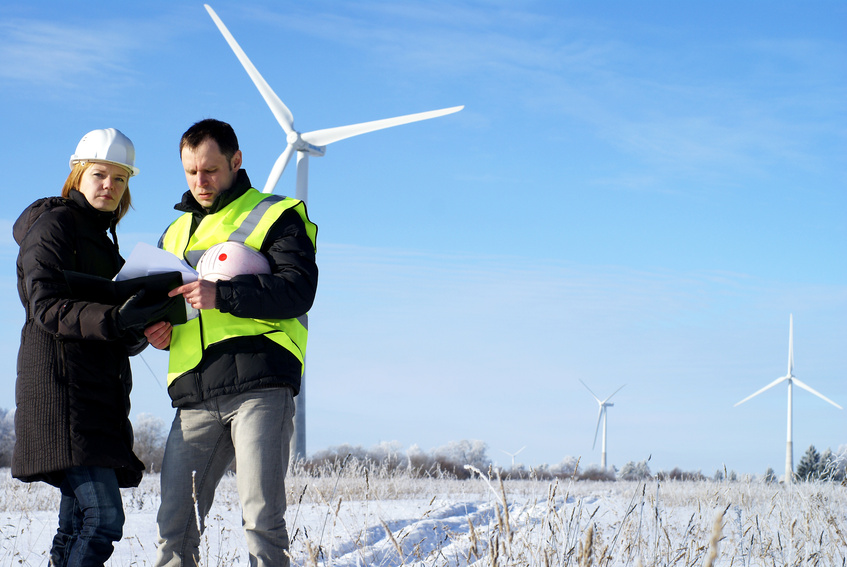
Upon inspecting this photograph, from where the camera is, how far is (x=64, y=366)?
362cm

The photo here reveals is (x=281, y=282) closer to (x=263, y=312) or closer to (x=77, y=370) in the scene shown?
(x=263, y=312)

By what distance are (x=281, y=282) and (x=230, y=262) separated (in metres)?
0.29

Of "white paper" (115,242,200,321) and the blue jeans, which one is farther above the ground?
"white paper" (115,242,200,321)

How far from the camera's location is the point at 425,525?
7121 millimetres

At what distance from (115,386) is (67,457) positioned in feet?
1.30

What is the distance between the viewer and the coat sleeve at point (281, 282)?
3514mm

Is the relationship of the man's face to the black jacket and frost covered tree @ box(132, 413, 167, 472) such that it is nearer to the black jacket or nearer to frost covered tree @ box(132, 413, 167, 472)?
the black jacket

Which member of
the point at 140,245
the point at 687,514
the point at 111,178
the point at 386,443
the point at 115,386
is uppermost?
the point at 111,178

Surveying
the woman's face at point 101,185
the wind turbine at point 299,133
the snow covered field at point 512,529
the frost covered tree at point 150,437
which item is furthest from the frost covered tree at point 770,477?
the frost covered tree at point 150,437

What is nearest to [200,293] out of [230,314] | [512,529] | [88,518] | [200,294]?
[200,294]

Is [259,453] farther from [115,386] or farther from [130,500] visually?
[130,500]

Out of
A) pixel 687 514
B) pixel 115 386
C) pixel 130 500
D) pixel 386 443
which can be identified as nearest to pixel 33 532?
pixel 130 500

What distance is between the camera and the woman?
3506 millimetres

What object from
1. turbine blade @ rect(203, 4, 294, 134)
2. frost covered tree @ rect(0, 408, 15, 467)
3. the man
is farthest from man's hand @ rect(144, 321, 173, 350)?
frost covered tree @ rect(0, 408, 15, 467)
